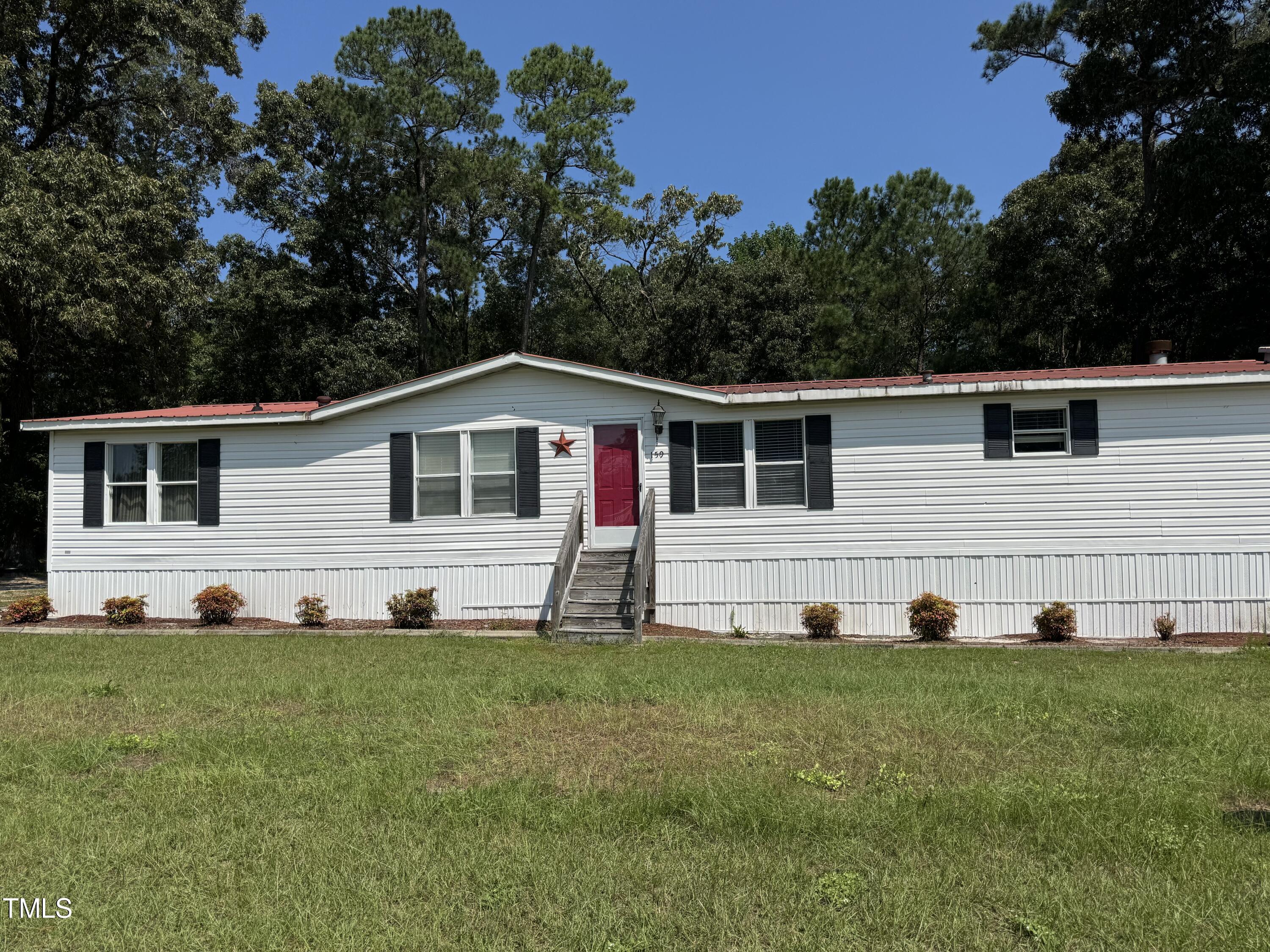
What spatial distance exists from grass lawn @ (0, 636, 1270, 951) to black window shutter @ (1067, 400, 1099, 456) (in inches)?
212

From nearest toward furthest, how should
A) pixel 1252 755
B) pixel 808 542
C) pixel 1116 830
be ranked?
pixel 1116 830 → pixel 1252 755 → pixel 808 542

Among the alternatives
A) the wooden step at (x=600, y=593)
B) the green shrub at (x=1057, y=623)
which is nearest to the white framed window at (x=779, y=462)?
the wooden step at (x=600, y=593)

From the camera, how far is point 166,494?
48.6ft

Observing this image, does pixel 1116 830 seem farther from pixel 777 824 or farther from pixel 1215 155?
pixel 1215 155

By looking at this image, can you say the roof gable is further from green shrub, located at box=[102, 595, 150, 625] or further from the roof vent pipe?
the roof vent pipe

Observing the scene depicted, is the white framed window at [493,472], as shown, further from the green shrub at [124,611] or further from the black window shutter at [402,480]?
the green shrub at [124,611]

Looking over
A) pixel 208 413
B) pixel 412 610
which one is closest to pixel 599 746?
pixel 412 610

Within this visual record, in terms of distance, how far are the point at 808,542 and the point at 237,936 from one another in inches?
415

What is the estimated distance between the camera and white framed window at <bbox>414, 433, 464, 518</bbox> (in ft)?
46.2

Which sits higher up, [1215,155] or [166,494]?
[1215,155]

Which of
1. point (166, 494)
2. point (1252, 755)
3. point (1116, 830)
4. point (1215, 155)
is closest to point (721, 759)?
point (1116, 830)

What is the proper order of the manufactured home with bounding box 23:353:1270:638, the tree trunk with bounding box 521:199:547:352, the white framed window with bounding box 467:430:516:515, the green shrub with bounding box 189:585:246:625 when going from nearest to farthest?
the manufactured home with bounding box 23:353:1270:638 < the green shrub with bounding box 189:585:246:625 < the white framed window with bounding box 467:430:516:515 < the tree trunk with bounding box 521:199:547:352

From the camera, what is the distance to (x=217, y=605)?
539 inches

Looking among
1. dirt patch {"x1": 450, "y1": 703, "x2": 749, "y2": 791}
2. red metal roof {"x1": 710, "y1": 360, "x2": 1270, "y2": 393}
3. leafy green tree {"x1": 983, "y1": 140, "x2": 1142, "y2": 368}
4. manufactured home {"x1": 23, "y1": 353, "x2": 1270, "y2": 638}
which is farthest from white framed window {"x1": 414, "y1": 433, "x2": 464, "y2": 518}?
leafy green tree {"x1": 983, "y1": 140, "x2": 1142, "y2": 368}
